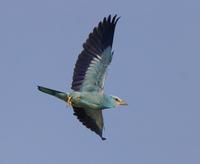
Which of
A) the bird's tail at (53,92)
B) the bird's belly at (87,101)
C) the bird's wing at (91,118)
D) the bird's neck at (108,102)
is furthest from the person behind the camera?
the bird's wing at (91,118)

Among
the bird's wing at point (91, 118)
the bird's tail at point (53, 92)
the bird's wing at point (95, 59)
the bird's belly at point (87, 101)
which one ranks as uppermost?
the bird's wing at point (95, 59)

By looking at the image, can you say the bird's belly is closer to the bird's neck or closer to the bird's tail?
the bird's neck

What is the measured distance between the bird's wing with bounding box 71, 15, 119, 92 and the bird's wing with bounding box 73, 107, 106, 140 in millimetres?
1273

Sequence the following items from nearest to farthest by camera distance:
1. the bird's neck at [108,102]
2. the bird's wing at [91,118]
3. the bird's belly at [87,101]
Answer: the bird's belly at [87,101] → the bird's neck at [108,102] → the bird's wing at [91,118]

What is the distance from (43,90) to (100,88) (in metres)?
1.79

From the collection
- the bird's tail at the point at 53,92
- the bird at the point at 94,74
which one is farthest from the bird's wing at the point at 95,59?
the bird's tail at the point at 53,92

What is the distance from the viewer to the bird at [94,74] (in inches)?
848

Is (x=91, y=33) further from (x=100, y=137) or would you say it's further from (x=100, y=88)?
(x=100, y=137)

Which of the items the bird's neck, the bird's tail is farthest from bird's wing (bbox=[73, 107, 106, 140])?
the bird's tail

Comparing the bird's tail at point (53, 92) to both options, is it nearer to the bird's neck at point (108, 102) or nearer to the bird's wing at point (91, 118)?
the bird's neck at point (108, 102)

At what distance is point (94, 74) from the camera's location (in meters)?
22.1

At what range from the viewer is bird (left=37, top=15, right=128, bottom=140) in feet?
70.7

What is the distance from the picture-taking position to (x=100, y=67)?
2206 cm

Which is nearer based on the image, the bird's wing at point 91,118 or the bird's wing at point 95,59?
the bird's wing at point 95,59
